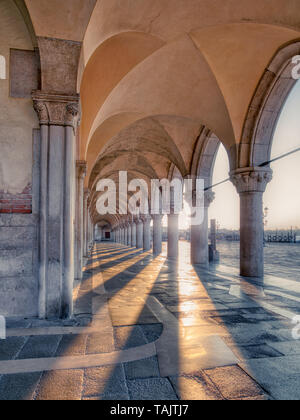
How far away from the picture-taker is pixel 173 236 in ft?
48.3

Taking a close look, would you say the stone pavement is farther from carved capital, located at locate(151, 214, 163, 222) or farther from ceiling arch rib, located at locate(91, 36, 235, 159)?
carved capital, located at locate(151, 214, 163, 222)

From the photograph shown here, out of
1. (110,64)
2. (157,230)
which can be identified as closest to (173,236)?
(157,230)

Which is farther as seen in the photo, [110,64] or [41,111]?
[110,64]

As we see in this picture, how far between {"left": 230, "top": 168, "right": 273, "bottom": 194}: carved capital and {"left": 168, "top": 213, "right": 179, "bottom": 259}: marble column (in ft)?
23.6

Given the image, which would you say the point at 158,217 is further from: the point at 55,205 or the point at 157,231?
the point at 55,205

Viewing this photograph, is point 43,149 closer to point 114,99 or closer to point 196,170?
point 114,99

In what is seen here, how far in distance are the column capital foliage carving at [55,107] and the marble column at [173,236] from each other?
37.1 feet

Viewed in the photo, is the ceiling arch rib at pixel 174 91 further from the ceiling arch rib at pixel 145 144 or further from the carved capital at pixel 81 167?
the ceiling arch rib at pixel 145 144

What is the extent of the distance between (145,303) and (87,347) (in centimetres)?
199

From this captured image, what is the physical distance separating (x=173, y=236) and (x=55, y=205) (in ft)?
37.5

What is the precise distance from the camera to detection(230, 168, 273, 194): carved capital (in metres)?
7.58

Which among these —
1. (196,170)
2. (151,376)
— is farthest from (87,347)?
(196,170)

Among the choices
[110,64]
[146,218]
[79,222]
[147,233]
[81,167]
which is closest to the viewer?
[110,64]

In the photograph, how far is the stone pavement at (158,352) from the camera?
201cm
